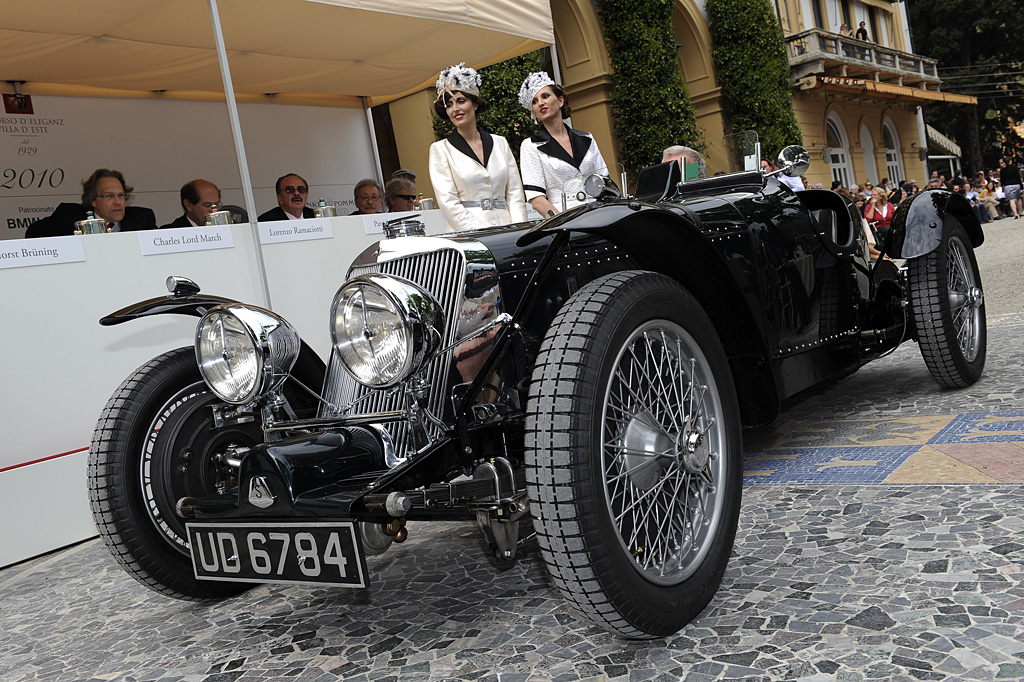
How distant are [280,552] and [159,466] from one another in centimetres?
82

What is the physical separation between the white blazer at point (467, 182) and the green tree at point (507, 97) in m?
6.82

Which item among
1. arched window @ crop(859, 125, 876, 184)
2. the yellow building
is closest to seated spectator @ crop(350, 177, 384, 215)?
the yellow building

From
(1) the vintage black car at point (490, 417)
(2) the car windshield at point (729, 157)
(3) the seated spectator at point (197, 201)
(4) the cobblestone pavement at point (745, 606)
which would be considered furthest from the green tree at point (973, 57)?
(1) the vintage black car at point (490, 417)

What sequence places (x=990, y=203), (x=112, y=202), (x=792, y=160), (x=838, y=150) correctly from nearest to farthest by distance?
(x=792, y=160), (x=112, y=202), (x=990, y=203), (x=838, y=150)

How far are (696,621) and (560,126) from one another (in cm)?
260

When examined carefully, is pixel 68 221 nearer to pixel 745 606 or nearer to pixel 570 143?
pixel 570 143

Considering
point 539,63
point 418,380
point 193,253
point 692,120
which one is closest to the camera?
point 418,380

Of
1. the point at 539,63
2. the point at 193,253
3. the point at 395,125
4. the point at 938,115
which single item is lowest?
the point at 193,253

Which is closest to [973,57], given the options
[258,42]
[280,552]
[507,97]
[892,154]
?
[892,154]

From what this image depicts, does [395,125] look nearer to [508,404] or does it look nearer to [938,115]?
[508,404]

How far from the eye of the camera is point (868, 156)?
27281 millimetres

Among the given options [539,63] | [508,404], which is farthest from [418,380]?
[539,63]

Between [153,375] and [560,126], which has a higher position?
[560,126]

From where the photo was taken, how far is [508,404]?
2.38 meters
